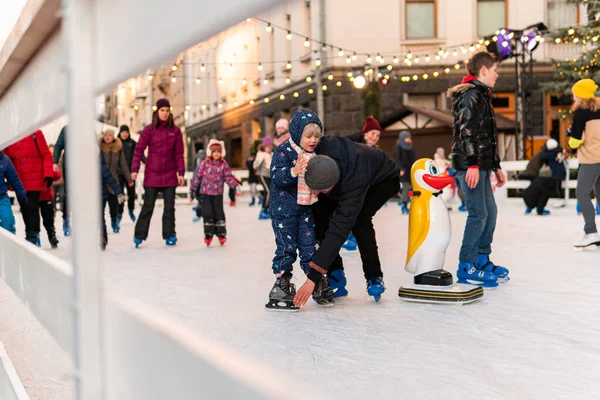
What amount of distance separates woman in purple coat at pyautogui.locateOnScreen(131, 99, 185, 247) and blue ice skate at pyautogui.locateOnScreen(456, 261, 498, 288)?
423 cm

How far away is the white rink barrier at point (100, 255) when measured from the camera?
72cm

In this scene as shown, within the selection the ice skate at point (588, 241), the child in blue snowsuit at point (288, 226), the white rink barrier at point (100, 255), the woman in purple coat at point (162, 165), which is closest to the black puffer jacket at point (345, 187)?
the child in blue snowsuit at point (288, 226)

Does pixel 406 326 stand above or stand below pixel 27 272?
below

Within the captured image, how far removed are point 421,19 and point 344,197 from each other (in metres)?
18.3

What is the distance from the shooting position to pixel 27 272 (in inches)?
66.2

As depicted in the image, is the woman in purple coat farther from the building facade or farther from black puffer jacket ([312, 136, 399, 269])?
the building facade

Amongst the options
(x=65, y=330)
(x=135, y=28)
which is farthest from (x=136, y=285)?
(x=135, y=28)

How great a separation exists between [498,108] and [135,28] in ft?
71.0

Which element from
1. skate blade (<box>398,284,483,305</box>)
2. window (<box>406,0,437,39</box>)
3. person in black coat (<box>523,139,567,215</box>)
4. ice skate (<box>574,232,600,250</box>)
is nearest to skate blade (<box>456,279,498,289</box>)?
skate blade (<box>398,284,483,305</box>)

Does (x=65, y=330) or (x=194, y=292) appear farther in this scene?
(x=194, y=292)

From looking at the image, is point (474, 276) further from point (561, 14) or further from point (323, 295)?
point (561, 14)

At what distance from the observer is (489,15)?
70.0 ft

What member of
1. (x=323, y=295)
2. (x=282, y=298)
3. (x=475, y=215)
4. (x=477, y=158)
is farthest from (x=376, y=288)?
(x=477, y=158)

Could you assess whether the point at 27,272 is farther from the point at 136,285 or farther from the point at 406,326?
the point at 136,285
